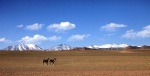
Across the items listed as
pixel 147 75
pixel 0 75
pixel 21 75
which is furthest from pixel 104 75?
pixel 0 75

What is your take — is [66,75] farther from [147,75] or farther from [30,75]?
[147,75]

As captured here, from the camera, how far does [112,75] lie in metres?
18.8

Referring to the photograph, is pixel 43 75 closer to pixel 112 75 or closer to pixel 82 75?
pixel 82 75

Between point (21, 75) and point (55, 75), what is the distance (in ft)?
8.97

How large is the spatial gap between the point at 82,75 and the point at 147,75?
5.19 meters

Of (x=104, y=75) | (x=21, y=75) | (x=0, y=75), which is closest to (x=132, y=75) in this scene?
(x=104, y=75)

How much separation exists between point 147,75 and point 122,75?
202 centimetres

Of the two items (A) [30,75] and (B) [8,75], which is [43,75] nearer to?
(A) [30,75]

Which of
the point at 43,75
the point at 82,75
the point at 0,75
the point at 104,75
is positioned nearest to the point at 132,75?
the point at 104,75

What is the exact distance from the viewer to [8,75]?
1908cm

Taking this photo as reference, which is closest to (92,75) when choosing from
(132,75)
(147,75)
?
(132,75)

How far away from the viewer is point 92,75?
61.4 ft

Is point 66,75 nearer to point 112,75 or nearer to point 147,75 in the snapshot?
point 112,75

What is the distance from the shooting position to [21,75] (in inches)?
750
